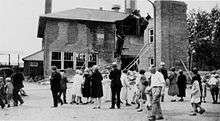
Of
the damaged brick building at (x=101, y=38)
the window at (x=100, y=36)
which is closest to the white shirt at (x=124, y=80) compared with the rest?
the damaged brick building at (x=101, y=38)

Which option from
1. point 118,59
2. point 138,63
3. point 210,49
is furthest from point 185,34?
point 210,49

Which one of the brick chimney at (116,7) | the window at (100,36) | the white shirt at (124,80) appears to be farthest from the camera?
the brick chimney at (116,7)

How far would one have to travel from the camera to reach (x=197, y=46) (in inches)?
1692

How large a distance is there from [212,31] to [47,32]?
22.4 metres

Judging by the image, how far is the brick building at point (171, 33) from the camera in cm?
2697

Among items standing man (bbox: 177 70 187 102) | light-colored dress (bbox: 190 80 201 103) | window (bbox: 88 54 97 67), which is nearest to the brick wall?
window (bbox: 88 54 97 67)

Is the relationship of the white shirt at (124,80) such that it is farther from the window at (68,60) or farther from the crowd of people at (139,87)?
the window at (68,60)

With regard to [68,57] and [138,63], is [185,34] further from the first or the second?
[68,57]

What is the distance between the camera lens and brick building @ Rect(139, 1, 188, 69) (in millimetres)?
26969

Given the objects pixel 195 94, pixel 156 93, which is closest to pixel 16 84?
pixel 156 93

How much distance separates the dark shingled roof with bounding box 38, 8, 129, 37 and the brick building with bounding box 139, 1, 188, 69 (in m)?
8.02

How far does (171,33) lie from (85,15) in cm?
1058

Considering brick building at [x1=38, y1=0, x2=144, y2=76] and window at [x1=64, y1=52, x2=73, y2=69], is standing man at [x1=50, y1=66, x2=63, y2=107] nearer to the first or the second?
brick building at [x1=38, y1=0, x2=144, y2=76]

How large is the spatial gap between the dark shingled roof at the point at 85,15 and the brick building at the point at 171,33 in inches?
316
